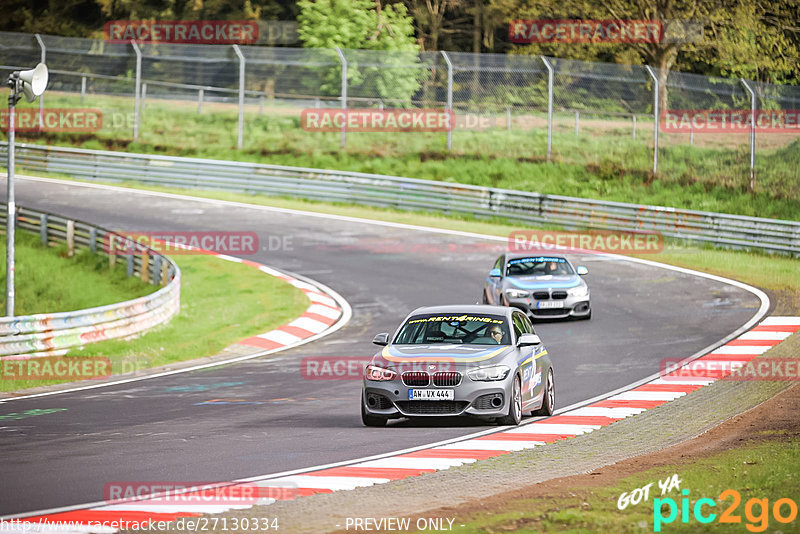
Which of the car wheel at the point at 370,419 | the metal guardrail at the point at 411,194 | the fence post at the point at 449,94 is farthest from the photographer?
the fence post at the point at 449,94

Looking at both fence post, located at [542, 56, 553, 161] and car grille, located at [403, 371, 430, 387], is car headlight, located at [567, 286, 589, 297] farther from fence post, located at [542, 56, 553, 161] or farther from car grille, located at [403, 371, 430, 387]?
fence post, located at [542, 56, 553, 161]

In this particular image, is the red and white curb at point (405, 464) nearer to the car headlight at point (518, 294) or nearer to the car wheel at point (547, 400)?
the car wheel at point (547, 400)

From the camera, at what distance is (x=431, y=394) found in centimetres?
1255

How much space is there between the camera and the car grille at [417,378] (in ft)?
41.1

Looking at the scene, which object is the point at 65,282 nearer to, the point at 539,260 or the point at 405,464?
the point at 539,260

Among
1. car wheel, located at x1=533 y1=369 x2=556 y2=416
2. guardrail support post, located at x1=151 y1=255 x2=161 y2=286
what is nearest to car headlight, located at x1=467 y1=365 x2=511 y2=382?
car wheel, located at x1=533 y1=369 x2=556 y2=416

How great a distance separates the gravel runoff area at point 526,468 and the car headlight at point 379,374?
31.8 inches

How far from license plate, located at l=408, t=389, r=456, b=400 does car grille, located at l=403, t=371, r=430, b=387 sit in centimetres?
7

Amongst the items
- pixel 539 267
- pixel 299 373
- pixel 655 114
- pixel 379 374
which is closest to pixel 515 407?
pixel 379 374

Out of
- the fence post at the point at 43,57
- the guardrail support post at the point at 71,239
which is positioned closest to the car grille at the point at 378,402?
the guardrail support post at the point at 71,239

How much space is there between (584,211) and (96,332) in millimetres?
16889

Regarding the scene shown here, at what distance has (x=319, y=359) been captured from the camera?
18.9 m

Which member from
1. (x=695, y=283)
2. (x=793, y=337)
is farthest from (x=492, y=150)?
(x=793, y=337)

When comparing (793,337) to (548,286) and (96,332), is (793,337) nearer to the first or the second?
(548,286)
